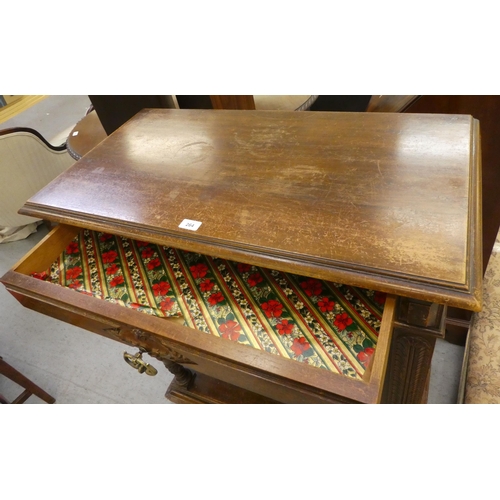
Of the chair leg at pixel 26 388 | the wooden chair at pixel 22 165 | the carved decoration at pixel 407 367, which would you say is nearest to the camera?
the carved decoration at pixel 407 367

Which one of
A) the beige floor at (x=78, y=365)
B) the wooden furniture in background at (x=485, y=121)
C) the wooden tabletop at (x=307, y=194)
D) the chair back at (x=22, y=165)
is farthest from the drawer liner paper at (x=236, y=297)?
the chair back at (x=22, y=165)

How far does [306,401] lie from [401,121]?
0.63 m

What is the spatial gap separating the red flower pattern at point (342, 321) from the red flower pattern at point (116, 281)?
51 cm

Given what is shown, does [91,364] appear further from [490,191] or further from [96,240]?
[490,191]

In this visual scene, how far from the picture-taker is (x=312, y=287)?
2.52ft

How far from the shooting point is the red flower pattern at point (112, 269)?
2.86 ft

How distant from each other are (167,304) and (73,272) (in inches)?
11.0

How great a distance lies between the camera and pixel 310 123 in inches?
34.1

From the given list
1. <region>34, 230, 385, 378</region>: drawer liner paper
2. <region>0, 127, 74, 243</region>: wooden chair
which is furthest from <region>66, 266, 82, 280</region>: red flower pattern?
<region>0, 127, 74, 243</region>: wooden chair

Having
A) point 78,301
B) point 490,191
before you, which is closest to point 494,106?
point 490,191

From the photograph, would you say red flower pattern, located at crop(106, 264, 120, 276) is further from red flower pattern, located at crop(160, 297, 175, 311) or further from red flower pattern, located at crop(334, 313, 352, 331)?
red flower pattern, located at crop(334, 313, 352, 331)

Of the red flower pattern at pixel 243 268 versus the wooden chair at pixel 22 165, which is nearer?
the red flower pattern at pixel 243 268

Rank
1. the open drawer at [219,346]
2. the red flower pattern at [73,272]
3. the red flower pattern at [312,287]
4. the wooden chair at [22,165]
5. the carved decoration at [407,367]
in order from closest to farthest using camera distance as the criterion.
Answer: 1. the open drawer at [219,346]
2. the carved decoration at [407,367]
3. the red flower pattern at [312,287]
4. the red flower pattern at [73,272]
5. the wooden chair at [22,165]

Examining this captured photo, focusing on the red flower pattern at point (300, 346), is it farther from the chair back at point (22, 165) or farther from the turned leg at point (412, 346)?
the chair back at point (22, 165)
